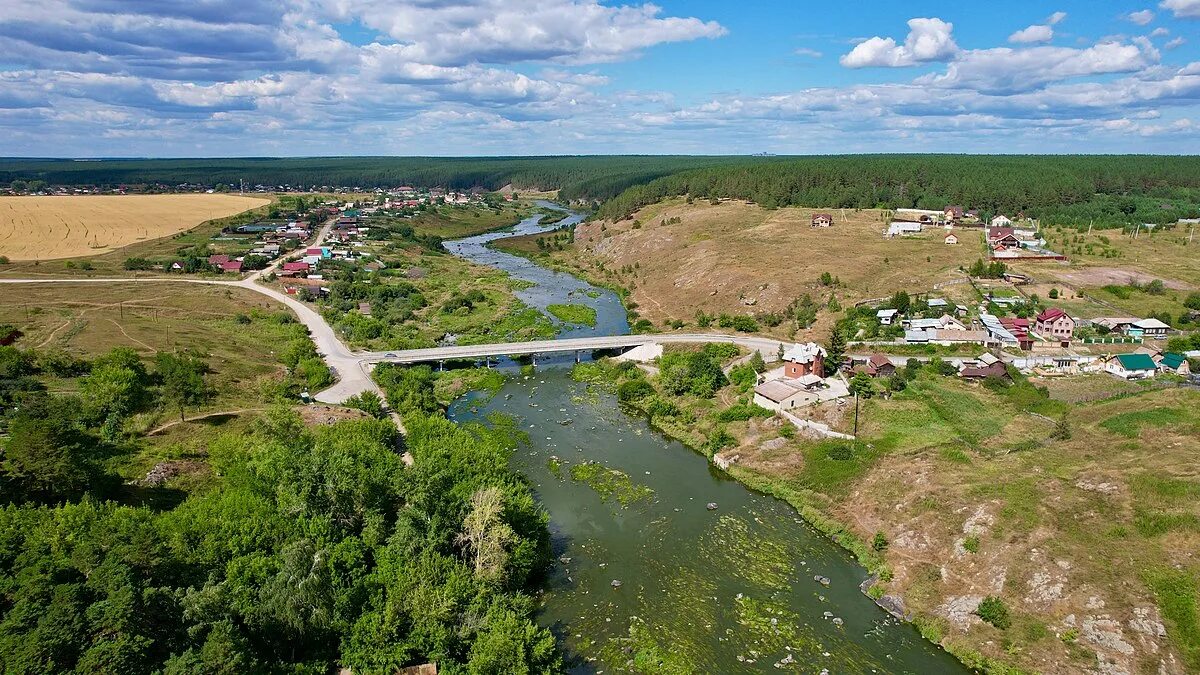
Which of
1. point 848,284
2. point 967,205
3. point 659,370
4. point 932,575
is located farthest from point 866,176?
point 932,575

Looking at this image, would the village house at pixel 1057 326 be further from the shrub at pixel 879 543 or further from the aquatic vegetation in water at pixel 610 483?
the aquatic vegetation in water at pixel 610 483

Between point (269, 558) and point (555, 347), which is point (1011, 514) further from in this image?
point (555, 347)

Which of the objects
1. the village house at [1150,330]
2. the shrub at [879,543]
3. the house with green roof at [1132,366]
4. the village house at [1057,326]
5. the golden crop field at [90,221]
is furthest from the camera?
the golden crop field at [90,221]

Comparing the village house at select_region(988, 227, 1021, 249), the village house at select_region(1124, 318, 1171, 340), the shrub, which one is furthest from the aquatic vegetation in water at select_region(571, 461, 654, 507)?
the village house at select_region(988, 227, 1021, 249)

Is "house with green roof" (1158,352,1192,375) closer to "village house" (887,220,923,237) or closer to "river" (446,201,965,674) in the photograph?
"river" (446,201,965,674)

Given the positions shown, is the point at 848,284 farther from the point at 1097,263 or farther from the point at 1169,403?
the point at 1169,403

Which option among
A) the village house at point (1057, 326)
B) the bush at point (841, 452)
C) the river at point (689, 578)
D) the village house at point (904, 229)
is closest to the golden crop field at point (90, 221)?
the river at point (689, 578)
